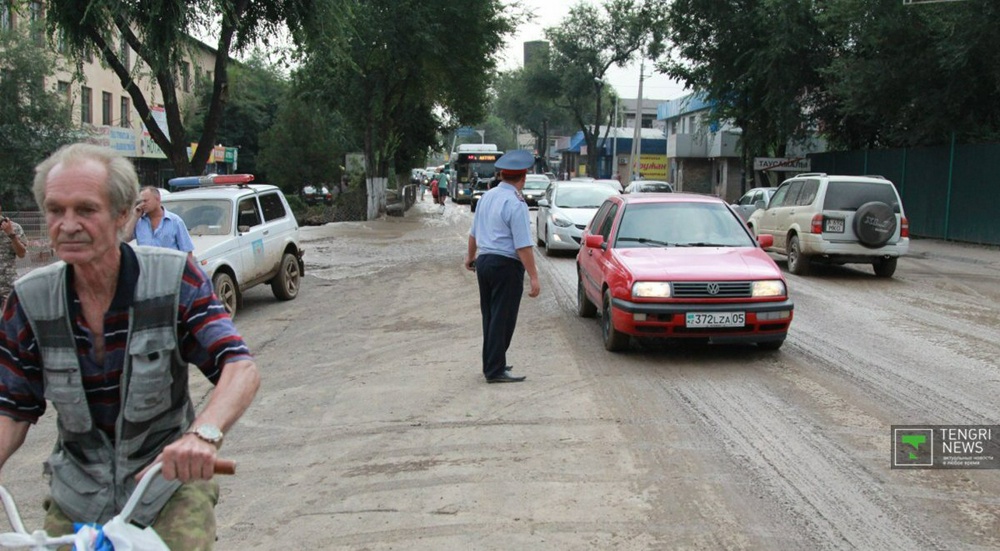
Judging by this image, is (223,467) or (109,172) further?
(109,172)

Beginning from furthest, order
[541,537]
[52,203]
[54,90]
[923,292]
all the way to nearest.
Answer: [54,90] < [923,292] < [541,537] < [52,203]

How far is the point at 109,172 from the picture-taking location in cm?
247

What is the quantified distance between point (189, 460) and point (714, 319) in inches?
251

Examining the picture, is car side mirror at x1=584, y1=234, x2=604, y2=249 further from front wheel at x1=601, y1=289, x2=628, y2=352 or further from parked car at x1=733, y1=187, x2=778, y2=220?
parked car at x1=733, y1=187, x2=778, y2=220

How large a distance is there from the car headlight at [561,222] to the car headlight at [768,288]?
9687mm

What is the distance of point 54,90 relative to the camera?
90.1 feet

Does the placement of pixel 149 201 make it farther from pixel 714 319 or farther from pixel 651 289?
pixel 714 319

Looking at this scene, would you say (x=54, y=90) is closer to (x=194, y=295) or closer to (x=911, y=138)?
(x=911, y=138)

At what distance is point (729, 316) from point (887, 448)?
261 centimetres

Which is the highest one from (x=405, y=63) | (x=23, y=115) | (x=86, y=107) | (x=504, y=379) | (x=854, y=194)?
(x=405, y=63)

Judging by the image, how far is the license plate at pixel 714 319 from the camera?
803 cm

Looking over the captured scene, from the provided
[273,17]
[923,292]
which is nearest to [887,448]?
[923,292]

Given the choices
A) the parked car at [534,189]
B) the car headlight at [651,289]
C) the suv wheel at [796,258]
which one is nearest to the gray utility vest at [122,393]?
the car headlight at [651,289]

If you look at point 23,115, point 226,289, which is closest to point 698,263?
point 226,289
